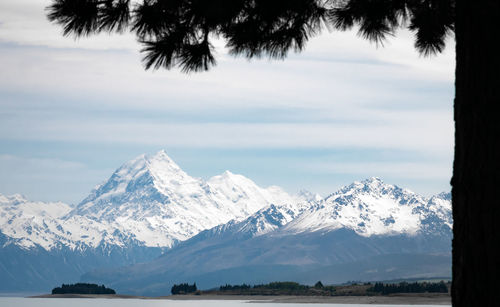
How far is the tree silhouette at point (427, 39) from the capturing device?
11188 mm

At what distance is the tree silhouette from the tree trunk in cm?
1

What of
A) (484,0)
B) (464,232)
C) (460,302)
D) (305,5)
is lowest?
(460,302)

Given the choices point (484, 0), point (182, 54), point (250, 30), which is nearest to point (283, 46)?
point (250, 30)

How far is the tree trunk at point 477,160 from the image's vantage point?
36.3 ft

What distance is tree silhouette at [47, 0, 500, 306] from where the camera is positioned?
11.2 meters

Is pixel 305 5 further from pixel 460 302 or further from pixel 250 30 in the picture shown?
pixel 460 302

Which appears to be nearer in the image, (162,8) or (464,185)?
(464,185)

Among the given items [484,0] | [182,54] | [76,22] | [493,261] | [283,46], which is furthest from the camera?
[283,46]

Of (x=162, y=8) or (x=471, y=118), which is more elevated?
(x=162, y=8)

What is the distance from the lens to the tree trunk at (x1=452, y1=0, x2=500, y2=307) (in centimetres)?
1106

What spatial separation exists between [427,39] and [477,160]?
1188 cm

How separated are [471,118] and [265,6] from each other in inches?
325

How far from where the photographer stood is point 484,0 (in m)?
11.9

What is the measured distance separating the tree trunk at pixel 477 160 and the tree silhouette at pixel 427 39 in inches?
0.5
